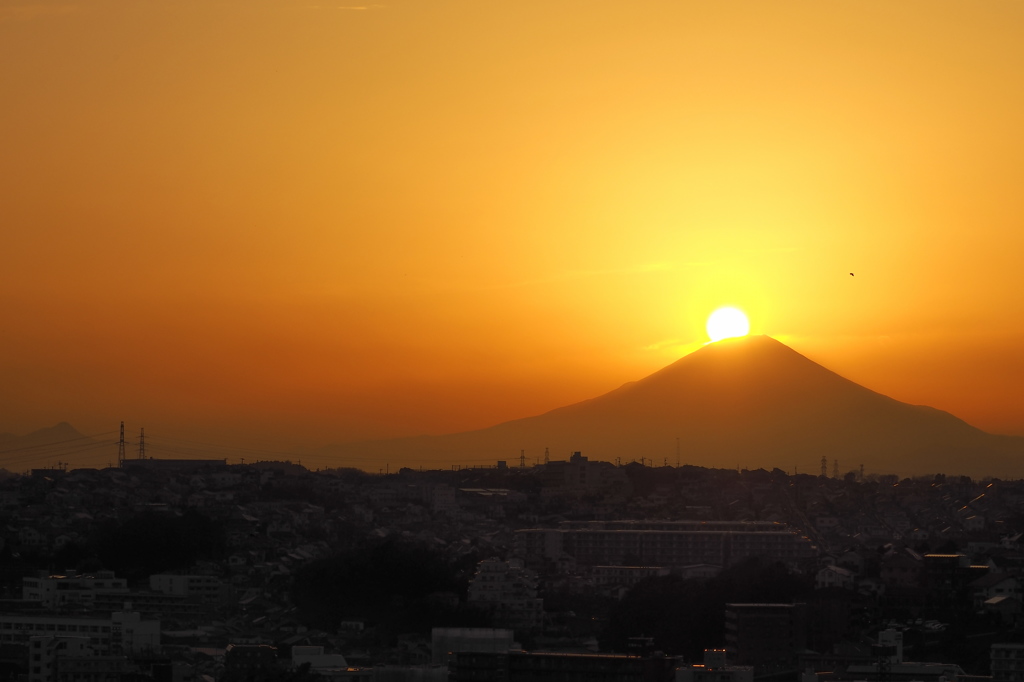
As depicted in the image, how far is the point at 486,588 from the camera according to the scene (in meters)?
29.2

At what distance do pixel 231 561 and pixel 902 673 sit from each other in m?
16.4

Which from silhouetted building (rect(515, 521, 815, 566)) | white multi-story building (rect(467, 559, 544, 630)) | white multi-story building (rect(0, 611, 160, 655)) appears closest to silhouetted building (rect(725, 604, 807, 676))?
white multi-story building (rect(467, 559, 544, 630))

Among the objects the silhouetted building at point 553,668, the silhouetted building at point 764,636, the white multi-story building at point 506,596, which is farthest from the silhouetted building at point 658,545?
the silhouetted building at point 553,668

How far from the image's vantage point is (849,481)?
57.6 metres

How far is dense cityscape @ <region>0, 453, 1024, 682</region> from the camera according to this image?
68.9 ft

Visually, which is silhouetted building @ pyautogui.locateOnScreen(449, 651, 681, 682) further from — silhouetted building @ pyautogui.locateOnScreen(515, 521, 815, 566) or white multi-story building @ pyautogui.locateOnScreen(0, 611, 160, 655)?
silhouetted building @ pyautogui.locateOnScreen(515, 521, 815, 566)

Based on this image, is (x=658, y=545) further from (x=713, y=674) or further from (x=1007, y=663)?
(x=713, y=674)

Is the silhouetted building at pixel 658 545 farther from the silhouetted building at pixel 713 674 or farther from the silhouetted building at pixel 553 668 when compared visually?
the silhouetted building at pixel 713 674

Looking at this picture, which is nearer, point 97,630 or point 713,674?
point 713,674

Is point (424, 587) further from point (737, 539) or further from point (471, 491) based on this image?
point (471, 491)

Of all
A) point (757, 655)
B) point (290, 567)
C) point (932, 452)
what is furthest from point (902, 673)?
point (932, 452)

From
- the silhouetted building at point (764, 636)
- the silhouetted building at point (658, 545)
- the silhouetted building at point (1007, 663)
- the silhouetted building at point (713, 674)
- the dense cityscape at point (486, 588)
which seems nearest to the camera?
the silhouetted building at point (713, 674)

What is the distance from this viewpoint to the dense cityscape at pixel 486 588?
68.9 feet

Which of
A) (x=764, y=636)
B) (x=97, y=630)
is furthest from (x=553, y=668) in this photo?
(x=97, y=630)
